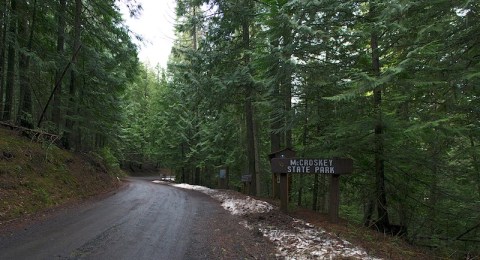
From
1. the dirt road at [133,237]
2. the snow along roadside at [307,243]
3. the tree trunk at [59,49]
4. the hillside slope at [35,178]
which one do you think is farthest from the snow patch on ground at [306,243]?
the tree trunk at [59,49]

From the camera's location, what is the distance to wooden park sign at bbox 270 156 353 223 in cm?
755

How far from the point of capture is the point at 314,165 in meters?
8.03

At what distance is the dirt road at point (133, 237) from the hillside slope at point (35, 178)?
0.96 m

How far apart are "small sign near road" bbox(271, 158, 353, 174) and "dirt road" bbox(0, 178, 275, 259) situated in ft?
6.07

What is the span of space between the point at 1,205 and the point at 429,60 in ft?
32.2

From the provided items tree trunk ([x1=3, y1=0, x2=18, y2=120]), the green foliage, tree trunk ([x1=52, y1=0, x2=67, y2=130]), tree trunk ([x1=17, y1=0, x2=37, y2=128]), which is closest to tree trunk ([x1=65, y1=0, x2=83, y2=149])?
tree trunk ([x1=52, y1=0, x2=67, y2=130])

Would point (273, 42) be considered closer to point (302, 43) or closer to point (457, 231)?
point (302, 43)

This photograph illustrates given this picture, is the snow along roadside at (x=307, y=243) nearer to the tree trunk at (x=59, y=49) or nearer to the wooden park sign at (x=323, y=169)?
the wooden park sign at (x=323, y=169)

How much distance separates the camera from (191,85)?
1523 centimetres

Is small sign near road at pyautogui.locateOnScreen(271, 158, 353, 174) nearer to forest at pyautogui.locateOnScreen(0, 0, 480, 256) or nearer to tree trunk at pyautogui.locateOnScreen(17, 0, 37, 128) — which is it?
forest at pyautogui.locateOnScreen(0, 0, 480, 256)

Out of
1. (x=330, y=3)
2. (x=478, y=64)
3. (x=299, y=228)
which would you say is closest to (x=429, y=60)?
(x=478, y=64)

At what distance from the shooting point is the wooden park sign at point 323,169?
7.55m

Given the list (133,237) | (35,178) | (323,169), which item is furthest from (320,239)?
(35,178)

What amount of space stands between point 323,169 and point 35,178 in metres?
8.77
